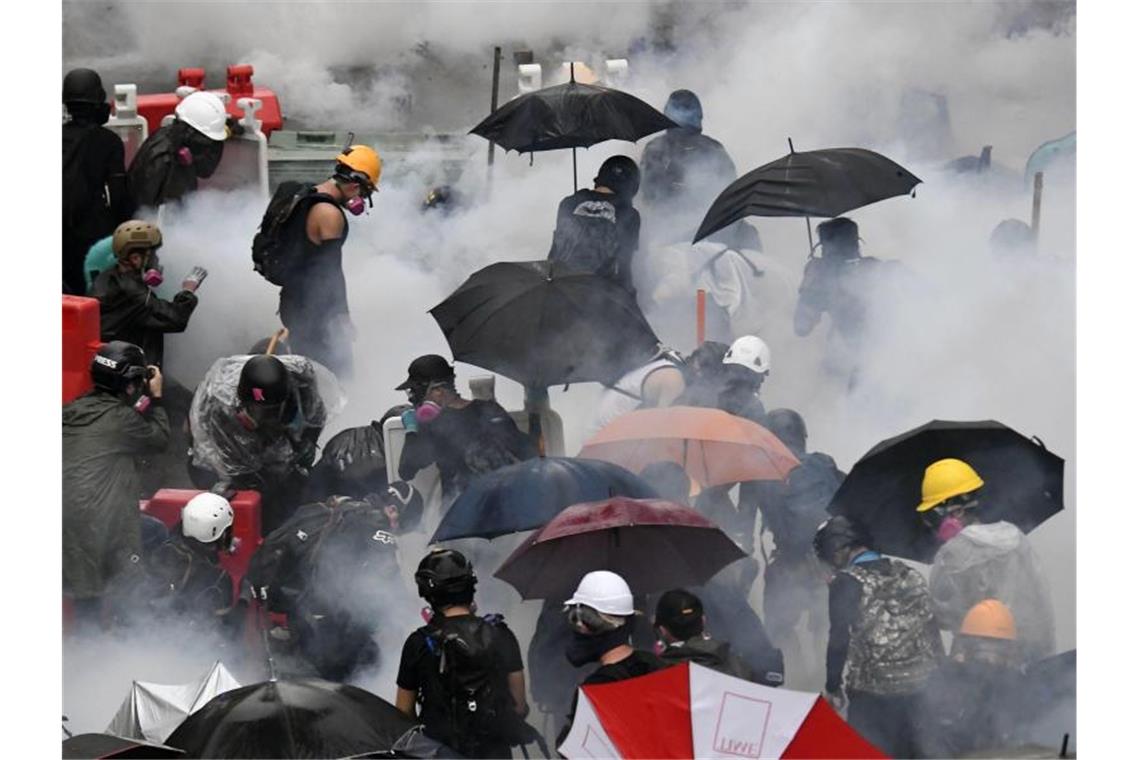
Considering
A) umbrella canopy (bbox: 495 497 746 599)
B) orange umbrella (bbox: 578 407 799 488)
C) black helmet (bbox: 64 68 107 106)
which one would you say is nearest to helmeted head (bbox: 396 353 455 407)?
orange umbrella (bbox: 578 407 799 488)

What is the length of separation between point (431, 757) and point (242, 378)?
279 centimetres

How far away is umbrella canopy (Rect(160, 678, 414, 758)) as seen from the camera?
417 inches

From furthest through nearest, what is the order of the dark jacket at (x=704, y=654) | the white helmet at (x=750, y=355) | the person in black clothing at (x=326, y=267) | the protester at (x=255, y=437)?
the person in black clothing at (x=326, y=267) → the white helmet at (x=750, y=355) → the protester at (x=255, y=437) → the dark jacket at (x=704, y=654)

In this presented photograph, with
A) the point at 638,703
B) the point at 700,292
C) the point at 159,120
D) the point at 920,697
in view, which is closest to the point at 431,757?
the point at 638,703

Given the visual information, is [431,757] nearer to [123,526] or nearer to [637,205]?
[123,526]

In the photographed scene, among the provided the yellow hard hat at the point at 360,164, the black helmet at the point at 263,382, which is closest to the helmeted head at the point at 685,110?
the yellow hard hat at the point at 360,164

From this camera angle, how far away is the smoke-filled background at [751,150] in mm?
14477

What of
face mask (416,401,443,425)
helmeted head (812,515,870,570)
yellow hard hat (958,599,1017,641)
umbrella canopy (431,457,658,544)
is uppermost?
face mask (416,401,443,425)

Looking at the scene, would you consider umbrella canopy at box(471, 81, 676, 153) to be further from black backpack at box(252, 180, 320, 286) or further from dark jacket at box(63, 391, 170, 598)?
dark jacket at box(63, 391, 170, 598)

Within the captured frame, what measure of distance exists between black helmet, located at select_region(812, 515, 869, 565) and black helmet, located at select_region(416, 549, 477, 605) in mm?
1767

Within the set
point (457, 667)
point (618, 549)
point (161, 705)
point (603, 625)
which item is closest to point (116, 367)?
point (161, 705)

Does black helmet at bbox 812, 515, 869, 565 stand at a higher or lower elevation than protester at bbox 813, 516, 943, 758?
higher

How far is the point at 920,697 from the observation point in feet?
38.4

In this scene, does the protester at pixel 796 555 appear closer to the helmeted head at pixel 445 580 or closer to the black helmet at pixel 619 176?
the helmeted head at pixel 445 580
